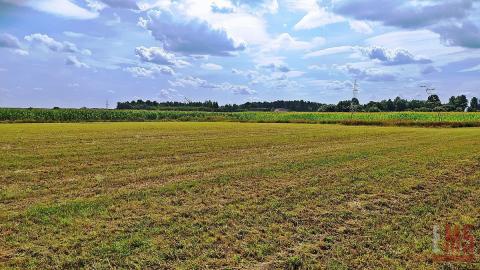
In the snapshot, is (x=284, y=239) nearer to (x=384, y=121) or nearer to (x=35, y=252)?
(x=35, y=252)

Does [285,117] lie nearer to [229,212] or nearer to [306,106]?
A: [229,212]

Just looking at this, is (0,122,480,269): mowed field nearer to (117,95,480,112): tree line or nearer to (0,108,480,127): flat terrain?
(0,108,480,127): flat terrain

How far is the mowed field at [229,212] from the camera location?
6.52m

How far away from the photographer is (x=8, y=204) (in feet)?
31.8

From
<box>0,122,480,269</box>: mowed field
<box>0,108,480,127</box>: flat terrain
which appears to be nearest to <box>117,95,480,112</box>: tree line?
<box>0,108,480,127</box>: flat terrain

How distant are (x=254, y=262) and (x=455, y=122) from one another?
61027mm

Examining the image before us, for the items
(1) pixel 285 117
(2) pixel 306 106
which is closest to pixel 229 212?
(1) pixel 285 117

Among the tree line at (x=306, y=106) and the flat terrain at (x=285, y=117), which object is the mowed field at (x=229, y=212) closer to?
the flat terrain at (x=285, y=117)

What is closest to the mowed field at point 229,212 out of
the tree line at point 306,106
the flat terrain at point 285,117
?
the flat terrain at point 285,117

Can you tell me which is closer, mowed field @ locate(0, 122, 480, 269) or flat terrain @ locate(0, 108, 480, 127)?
mowed field @ locate(0, 122, 480, 269)

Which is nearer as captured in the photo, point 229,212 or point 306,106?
point 229,212

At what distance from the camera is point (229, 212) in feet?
29.4

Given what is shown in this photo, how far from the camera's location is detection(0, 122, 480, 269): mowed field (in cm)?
652

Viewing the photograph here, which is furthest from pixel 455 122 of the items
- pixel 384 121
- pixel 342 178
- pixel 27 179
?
pixel 27 179
